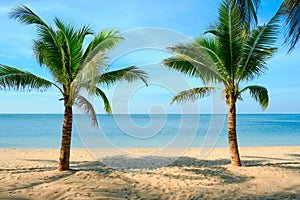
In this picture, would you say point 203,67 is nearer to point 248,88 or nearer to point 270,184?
point 248,88

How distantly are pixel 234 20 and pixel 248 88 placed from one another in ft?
7.37

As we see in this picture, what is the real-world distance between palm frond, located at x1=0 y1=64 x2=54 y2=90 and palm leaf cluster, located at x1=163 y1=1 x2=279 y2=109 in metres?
4.16

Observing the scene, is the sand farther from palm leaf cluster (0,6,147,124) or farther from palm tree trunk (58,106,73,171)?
palm leaf cluster (0,6,147,124)

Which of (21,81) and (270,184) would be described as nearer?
(270,184)

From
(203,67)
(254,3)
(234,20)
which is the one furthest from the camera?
(203,67)

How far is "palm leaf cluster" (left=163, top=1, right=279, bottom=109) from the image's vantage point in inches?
330

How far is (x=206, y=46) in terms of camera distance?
896cm

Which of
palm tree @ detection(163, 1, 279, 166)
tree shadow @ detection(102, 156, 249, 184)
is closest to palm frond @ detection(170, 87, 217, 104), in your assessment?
palm tree @ detection(163, 1, 279, 166)

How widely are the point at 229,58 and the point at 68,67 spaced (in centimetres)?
504

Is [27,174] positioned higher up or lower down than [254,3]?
lower down

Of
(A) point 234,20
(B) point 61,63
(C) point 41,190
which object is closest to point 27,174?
(C) point 41,190

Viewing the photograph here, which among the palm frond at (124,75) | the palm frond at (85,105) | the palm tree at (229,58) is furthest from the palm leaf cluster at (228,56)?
the palm frond at (85,105)

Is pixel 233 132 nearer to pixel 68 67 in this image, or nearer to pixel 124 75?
pixel 124 75

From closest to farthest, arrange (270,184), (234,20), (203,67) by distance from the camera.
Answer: (270,184) < (234,20) < (203,67)
